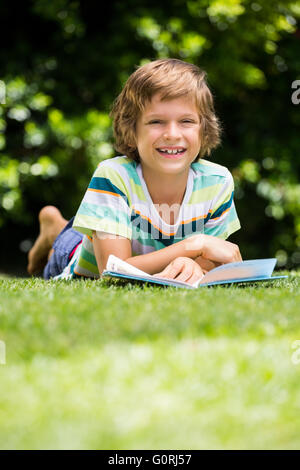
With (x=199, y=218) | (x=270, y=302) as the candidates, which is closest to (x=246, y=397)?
(x=270, y=302)

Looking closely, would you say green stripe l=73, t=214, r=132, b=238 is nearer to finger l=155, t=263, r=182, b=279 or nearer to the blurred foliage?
finger l=155, t=263, r=182, b=279

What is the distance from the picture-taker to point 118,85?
225 inches

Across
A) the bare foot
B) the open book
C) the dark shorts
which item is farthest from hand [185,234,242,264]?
the bare foot

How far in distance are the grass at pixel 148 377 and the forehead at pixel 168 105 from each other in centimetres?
122

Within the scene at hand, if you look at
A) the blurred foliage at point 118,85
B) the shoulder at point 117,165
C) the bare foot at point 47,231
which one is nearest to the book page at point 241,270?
the shoulder at point 117,165

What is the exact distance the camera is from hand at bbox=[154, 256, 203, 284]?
2.31 metres

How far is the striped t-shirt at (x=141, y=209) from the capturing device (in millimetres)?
2625

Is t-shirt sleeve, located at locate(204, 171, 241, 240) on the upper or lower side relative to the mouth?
lower

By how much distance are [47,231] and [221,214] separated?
5.27ft

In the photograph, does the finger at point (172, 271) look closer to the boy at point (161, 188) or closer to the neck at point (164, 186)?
the boy at point (161, 188)

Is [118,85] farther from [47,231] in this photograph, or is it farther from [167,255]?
[167,255]

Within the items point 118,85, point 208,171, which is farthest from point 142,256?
point 118,85

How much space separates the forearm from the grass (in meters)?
0.75

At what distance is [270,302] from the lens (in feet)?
5.97
